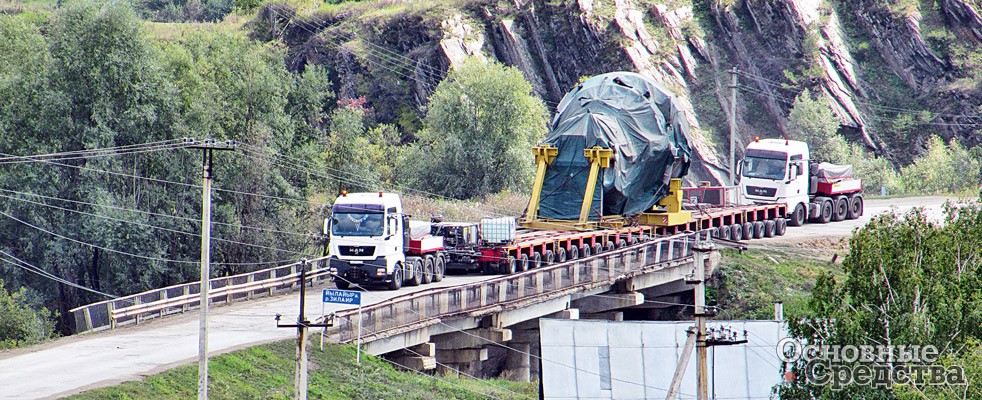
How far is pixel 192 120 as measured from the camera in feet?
181

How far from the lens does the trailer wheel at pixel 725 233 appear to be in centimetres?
5194

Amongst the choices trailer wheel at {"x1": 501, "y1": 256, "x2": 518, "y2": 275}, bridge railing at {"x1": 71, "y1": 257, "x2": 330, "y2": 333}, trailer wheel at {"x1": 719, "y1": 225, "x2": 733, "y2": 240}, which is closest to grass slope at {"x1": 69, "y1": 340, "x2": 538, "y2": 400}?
bridge railing at {"x1": 71, "y1": 257, "x2": 330, "y2": 333}

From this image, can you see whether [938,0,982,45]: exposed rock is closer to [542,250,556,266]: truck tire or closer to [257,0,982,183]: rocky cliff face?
[257,0,982,183]: rocky cliff face

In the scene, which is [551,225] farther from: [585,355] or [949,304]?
[949,304]

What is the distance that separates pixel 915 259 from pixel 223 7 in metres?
83.1

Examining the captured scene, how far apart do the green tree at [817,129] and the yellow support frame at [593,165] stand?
33569 mm

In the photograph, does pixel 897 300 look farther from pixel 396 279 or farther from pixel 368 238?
pixel 396 279

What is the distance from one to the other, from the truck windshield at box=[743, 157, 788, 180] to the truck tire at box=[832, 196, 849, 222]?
5247mm

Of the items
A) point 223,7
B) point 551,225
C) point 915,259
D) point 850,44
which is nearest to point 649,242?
point 551,225

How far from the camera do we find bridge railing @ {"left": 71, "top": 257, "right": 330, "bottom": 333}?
118 ft

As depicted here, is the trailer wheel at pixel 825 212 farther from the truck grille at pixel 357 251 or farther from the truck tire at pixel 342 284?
the truck grille at pixel 357 251

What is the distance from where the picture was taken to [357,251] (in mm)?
39219

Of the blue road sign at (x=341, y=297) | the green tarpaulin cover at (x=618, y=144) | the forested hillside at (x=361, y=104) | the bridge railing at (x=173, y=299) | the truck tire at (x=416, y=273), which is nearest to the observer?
Answer: the blue road sign at (x=341, y=297)

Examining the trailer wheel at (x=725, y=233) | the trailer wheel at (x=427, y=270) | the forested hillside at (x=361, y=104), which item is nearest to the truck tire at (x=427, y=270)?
the trailer wheel at (x=427, y=270)
